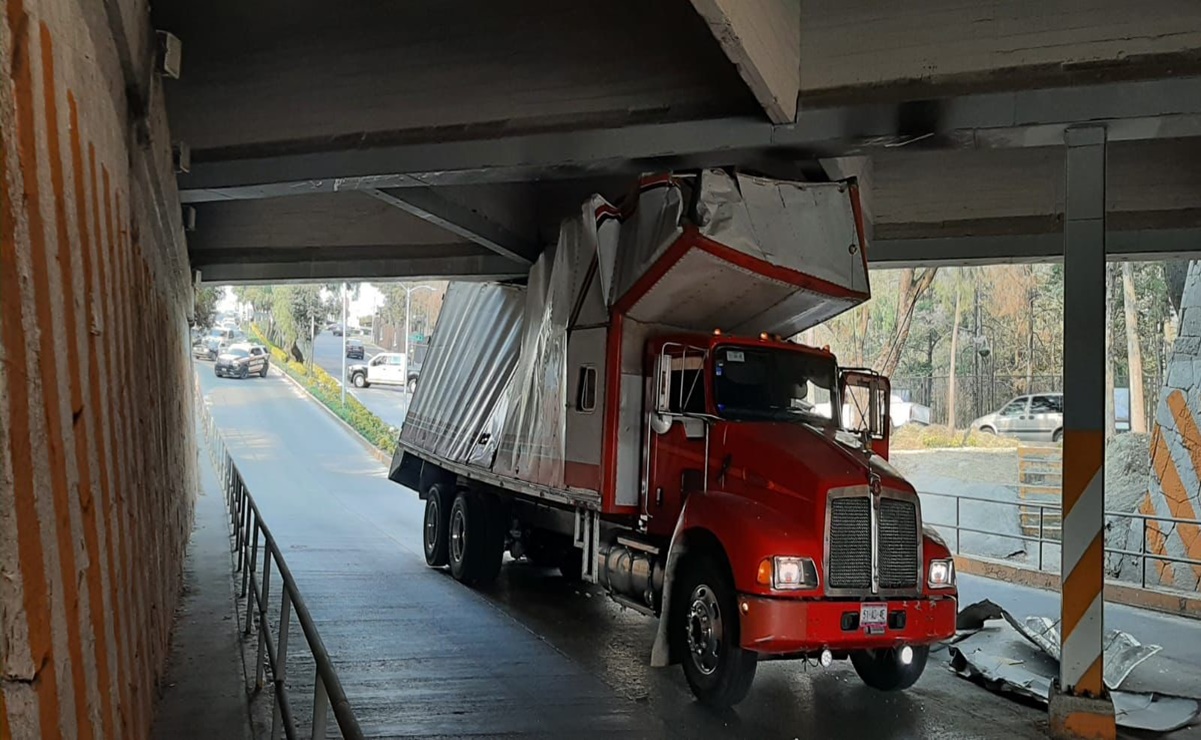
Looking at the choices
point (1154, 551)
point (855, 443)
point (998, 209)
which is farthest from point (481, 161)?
point (1154, 551)

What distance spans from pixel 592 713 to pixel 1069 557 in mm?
3825

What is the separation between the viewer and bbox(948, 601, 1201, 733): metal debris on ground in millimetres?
7770

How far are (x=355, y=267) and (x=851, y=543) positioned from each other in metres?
10.4

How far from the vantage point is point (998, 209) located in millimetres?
12047

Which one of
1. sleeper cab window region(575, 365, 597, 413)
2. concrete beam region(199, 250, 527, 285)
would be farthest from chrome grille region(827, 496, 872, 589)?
Result: concrete beam region(199, 250, 527, 285)

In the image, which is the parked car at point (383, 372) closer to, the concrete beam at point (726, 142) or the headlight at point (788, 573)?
the concrete beam at point (726, 142)

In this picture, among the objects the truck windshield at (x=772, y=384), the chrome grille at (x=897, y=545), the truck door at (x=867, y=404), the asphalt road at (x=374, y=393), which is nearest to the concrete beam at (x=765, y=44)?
the truck windshield at (x=772, y=384)

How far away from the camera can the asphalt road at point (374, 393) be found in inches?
1768

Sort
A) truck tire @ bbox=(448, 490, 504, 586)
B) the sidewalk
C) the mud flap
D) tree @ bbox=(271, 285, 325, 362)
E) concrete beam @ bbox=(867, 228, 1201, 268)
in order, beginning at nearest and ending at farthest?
the sidewalk → the mud flap → concrete beam @ bbox=(867, 228, 1201, 268) → truck tire @ bbox=(448, 490, 504, 586) → tree @ bbox=(271, 285, 325, 362)

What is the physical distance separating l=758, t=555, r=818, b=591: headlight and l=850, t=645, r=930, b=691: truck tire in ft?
4.16

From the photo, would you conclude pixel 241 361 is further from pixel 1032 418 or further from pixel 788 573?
pixel 788 573

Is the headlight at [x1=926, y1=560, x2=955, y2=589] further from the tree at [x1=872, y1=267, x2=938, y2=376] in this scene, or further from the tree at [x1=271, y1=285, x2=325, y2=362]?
the tree at [x1=271, y1=285, x2=325, y2=362]

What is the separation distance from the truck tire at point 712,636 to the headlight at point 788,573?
0.35 metres

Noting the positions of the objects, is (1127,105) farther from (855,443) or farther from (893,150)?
(855,443)
